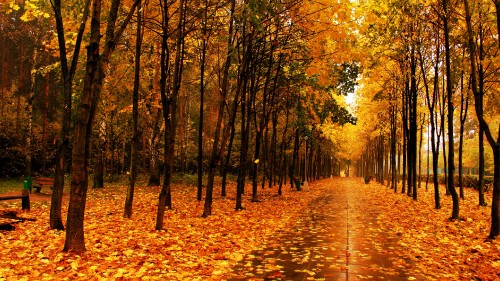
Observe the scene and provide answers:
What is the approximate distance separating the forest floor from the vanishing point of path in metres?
0.02

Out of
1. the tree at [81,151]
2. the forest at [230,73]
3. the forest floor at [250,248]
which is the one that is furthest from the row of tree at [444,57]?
the tree at [81,151]

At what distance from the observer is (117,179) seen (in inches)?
1154

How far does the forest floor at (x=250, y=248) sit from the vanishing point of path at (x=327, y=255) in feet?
0.06

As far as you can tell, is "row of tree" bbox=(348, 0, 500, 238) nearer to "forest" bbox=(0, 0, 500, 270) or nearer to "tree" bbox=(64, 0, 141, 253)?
"forest" bbox=(0, 0, 500, 270)

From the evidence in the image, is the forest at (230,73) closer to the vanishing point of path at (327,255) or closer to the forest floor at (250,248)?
the forest floor at (250,248)

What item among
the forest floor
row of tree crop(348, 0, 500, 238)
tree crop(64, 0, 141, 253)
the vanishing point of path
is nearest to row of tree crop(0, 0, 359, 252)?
tree crop(64, 0, 141, 253)

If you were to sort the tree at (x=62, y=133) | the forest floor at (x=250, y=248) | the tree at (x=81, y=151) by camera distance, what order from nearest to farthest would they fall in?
the forest floor at (x=250, y=248) → the tree at (x=81, y=151) → the tree at (x=62, y=133)

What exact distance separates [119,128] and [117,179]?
4.01 meters

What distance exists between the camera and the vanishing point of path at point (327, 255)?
20.3ft

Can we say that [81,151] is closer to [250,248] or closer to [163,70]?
[250,248]

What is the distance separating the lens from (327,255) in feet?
24.8

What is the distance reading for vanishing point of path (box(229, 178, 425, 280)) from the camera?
20.3 feet

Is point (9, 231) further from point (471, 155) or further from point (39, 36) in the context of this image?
point (471, 155)

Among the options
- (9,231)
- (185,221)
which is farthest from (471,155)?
(9,231)
